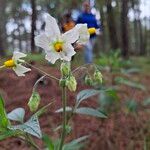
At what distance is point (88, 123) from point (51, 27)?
2.98 meters

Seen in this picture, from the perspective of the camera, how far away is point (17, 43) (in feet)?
128

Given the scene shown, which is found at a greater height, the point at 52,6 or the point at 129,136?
the point at 52,6

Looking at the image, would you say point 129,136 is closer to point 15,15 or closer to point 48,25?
point 48,25

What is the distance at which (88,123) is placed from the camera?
474cm

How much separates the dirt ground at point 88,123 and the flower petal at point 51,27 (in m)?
2.33

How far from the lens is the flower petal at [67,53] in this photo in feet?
5.98

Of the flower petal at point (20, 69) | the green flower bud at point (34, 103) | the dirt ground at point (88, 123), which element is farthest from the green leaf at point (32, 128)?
the dirt ground at point (88, 123)

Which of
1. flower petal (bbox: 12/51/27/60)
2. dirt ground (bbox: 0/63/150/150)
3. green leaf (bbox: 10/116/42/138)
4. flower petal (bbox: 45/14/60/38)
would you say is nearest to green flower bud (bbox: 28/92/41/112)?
green leaf (bbox: 10/116/42/138)

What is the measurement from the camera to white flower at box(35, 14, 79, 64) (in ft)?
6.03

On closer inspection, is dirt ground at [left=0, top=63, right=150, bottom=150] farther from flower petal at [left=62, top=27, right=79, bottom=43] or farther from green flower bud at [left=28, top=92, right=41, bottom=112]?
flower petal at [left=62, top=27, right=79, bottom=43]

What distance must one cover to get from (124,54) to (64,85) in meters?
11.3

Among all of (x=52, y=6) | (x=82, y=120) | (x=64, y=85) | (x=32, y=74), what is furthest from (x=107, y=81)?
(x=52, y=6)

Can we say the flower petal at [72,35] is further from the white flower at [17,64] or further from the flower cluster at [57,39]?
the white flower at [17,64]

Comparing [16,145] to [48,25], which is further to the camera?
[16,145]
